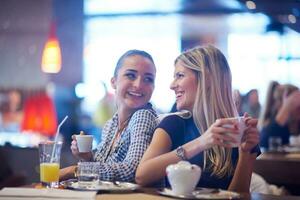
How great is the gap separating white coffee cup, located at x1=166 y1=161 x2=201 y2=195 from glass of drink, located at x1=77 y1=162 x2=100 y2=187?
301 millimetres

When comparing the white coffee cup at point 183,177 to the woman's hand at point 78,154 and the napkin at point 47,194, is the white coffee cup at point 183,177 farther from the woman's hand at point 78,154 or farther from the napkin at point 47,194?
the woman's hand at point 78,154

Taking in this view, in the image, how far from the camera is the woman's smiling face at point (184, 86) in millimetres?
1603

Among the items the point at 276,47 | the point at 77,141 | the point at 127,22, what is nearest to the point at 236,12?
the point at 276,47

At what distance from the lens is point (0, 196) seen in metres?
1.48

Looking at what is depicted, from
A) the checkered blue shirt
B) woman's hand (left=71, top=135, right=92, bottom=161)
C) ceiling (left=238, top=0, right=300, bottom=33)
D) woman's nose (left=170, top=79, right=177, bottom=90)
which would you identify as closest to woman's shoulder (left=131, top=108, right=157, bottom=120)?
the checkered blue shirt

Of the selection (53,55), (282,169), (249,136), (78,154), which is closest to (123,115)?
(78,154)

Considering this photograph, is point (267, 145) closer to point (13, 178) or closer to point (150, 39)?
point (150, 39)

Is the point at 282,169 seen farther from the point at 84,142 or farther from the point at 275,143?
the point at 84,142

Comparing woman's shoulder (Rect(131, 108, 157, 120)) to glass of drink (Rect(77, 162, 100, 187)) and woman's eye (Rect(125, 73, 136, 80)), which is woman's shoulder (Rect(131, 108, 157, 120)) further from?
glass of drink (Rect(77, 162, 100, 187))

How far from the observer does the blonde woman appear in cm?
156

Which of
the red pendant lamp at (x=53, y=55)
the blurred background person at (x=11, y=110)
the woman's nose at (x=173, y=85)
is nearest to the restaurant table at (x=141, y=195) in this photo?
the woman's nose at (x=173, y=85)

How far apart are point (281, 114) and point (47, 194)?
5.16 feet

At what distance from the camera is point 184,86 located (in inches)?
63.8

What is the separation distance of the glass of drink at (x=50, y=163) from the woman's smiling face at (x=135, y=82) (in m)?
0.28
